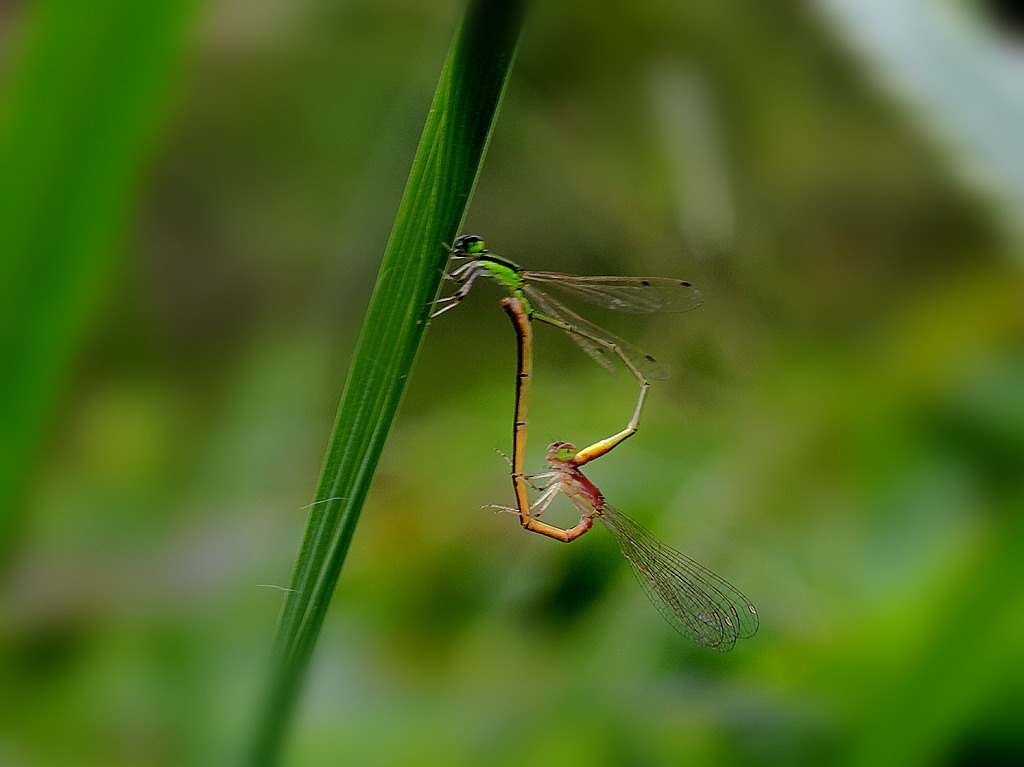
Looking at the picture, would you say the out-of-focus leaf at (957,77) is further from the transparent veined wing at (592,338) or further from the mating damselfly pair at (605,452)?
the transparent veined wing at (592,338)

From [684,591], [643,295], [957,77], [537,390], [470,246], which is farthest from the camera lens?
[537,390]

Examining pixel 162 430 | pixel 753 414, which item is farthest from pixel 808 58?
pixel 162 430

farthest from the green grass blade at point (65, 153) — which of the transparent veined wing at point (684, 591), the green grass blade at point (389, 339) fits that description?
the transparent veined wing at point (684, 591)

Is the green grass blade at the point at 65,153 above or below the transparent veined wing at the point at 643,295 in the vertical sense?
below

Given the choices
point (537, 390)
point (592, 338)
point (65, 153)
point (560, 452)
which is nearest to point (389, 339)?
point (65, 153)

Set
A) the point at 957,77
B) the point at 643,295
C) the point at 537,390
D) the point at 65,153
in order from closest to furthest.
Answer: the point at 65,153
the point at 957,77
the point at 643,295
the point at 537,390

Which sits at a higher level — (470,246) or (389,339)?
(470,246)

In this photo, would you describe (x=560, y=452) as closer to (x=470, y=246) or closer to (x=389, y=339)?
(x=470, y=246)

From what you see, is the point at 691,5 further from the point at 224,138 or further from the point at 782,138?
the point at 224,138

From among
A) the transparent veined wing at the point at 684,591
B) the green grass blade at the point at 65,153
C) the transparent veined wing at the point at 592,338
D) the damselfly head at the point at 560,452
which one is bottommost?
the transparent veined wing at the point at 684,591
